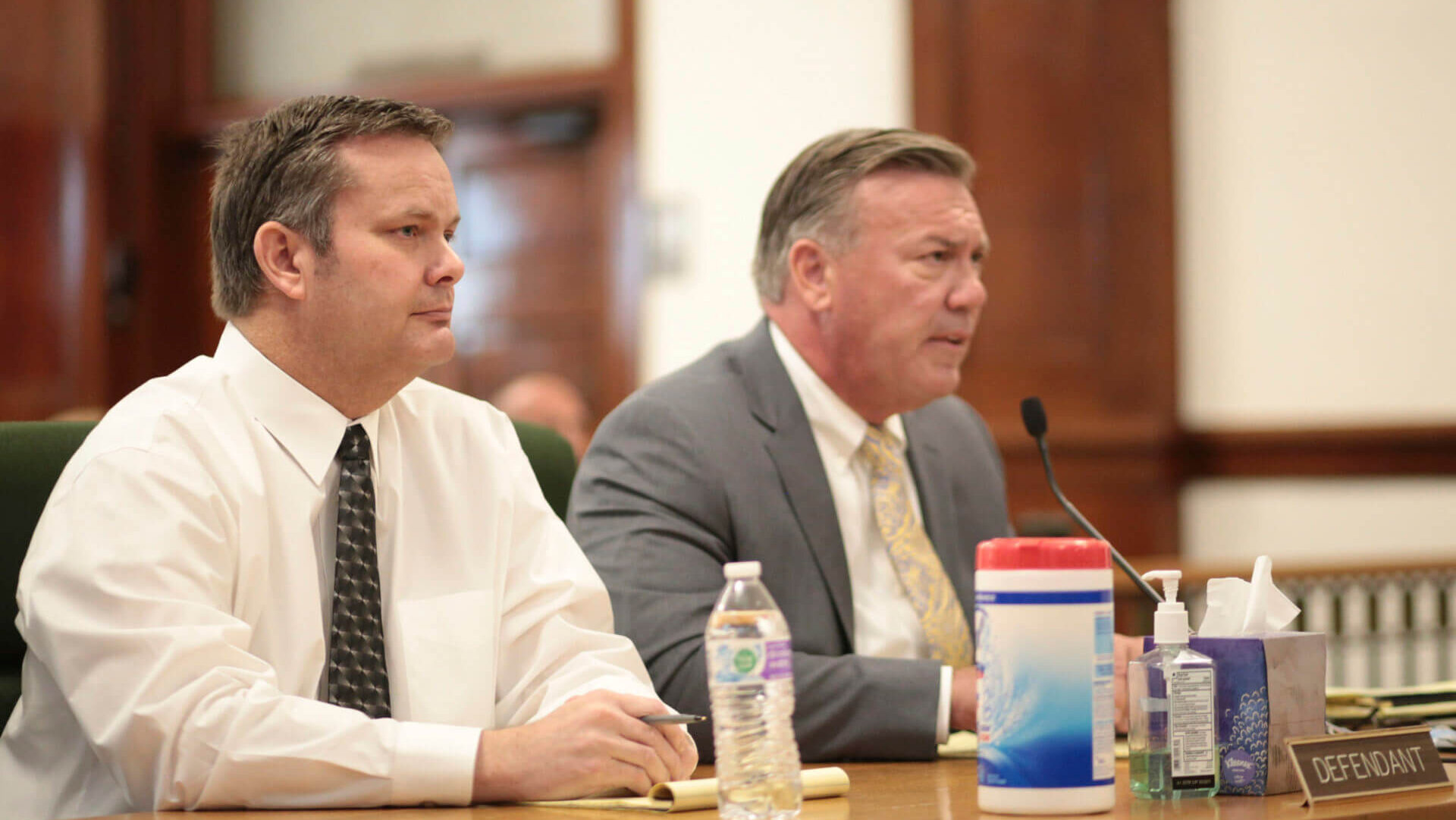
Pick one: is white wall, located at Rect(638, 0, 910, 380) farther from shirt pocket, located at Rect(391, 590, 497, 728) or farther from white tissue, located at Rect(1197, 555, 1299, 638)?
white tissue, located at Rect(1197, 555, 1299, 638)

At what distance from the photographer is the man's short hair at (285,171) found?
156 centimetres

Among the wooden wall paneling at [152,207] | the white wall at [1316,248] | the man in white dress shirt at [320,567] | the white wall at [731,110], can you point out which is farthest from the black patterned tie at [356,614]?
the wooden wall paneling at [152,207]

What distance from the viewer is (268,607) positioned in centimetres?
147

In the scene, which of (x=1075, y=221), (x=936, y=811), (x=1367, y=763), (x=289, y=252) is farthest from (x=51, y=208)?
(x=1367, y=763)

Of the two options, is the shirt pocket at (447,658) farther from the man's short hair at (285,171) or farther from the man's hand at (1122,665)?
the man's hand at (1122,665)

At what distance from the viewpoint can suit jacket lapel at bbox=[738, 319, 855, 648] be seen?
1982mm

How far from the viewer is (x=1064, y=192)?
4.84 m

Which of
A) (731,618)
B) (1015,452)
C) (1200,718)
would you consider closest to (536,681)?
(731,618)

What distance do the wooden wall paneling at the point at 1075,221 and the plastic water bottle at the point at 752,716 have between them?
3710 millimetres

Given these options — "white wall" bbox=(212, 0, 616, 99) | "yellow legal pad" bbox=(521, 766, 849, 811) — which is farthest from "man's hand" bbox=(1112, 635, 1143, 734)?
"white wall" bbox=(212, 0, 616, 99)

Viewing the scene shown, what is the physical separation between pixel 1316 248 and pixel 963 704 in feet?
11.7

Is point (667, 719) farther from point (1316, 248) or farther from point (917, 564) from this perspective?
point (1316, 248)

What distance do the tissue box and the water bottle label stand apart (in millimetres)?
364

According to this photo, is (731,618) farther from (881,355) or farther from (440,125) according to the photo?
(881,355)
